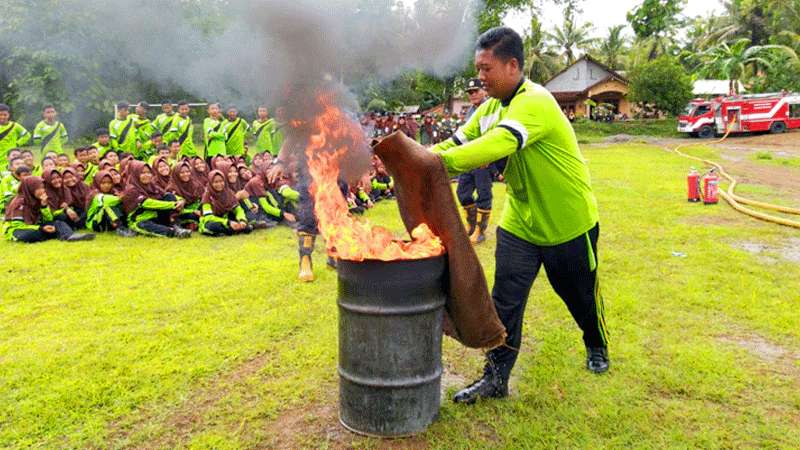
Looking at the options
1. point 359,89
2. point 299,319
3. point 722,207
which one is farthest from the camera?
point 722,207

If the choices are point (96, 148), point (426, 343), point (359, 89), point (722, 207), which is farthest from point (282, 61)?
point (722, 207)

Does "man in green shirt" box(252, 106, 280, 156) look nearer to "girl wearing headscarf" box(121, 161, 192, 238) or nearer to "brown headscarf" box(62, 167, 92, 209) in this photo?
"girl wearing headscarf" box(121, 161, 192, 238)

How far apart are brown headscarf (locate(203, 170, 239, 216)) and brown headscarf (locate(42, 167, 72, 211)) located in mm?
1907

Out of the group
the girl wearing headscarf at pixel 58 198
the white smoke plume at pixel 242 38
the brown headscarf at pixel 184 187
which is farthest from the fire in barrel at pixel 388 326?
the girl wearing headscarf at pixel 58 198

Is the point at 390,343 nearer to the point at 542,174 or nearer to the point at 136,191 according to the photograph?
the point at 542,174

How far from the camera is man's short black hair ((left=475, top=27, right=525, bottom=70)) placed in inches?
134

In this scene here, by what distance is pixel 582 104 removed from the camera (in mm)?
44375

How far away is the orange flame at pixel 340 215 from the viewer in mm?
3244

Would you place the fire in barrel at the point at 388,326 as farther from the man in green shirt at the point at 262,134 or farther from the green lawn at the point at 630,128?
the green lawn at the point at 630,128

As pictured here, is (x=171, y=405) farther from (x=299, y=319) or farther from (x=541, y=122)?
(x=541, y=122)

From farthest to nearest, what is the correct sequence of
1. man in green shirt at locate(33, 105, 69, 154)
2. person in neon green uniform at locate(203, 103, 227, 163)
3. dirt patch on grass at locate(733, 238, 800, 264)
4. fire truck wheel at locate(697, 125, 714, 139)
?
fire truck wheel at locate(697, 125, 714, 139) → person in neon green uniform at locate(203, 103, 227, 163) → man in green shirt at locate(33, 105, 69, 154) → dirt patch on grass at locate(733, 238, 800, 264)

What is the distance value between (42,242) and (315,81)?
5874 millimetres

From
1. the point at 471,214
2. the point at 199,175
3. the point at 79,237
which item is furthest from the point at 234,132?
the point at 471,214

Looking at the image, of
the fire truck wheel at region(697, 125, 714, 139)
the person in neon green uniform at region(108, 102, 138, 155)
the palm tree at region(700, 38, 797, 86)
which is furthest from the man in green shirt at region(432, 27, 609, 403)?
the palm tree at region(700, 38, 797, 86)
